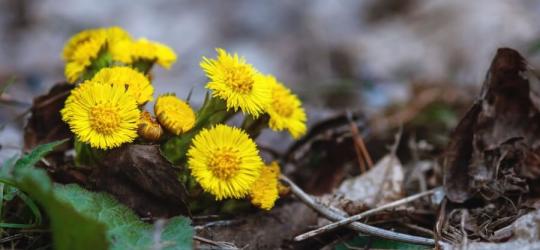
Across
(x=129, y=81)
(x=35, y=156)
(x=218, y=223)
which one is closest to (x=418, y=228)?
(x=218, y=223)

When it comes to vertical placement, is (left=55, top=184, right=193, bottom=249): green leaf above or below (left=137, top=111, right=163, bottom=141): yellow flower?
below

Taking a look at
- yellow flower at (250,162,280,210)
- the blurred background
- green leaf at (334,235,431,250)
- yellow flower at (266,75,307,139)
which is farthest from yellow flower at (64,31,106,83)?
the blurred background

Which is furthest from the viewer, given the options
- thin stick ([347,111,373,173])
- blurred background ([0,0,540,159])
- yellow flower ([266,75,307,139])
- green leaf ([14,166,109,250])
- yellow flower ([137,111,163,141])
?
blurred background ([0,0,540,159])

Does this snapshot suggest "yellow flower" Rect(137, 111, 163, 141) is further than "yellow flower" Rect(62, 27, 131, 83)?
No

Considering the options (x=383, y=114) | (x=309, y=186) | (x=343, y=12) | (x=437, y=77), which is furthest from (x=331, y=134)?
(x=343, y=12)

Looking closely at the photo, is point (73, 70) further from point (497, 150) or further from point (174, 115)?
point (497, 150)

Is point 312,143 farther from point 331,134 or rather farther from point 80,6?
point 80,6

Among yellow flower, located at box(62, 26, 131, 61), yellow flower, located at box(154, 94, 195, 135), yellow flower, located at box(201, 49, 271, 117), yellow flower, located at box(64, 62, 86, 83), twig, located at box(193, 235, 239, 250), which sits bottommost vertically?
twig, located at box(193, 235, 239, 250)

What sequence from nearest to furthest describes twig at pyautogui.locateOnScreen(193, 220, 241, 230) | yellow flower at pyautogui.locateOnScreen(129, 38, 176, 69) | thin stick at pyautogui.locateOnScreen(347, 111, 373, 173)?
twig at pyautogui.locateOnScreen(193, 220, 241, 230) < yellow flower at pyautogui.locateOnScreen(129, 38, 176, 69) < thin stick at pyautogui.locateOnScreen(347, 111, 373, 173)

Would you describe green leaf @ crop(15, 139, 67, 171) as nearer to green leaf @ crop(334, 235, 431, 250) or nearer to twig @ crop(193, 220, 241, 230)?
twig @ crop(193, 220, 241, 230)
